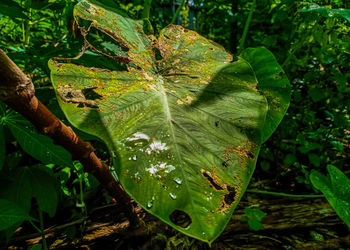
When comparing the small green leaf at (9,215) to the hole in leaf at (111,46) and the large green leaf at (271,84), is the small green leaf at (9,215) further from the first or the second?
the large green leaf at (271,84)

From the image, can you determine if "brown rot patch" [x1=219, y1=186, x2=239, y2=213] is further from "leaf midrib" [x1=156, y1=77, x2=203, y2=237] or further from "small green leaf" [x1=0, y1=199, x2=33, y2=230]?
"small green leaf" [x1=0, y1=199, x2=33, y2=230]

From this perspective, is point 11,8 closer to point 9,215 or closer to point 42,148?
point 42,148

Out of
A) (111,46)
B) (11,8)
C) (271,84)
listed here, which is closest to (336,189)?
(271,84)

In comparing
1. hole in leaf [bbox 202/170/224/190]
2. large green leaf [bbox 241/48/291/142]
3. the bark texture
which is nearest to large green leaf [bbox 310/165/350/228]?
large green leaf [bbox 241/48/291/142]

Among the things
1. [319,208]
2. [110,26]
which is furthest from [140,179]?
[319,208]

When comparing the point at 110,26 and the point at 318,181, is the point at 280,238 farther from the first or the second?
the point at 110,26

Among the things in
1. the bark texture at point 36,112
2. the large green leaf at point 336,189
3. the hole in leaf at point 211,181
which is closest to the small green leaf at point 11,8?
the bark texture at point 36,112
